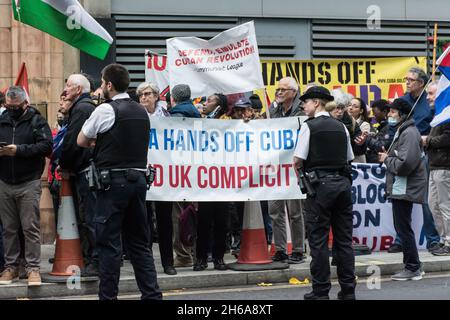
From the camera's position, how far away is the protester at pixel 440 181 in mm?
12227

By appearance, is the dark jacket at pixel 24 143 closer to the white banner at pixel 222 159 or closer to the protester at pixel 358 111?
the white banner at pixel 222 159

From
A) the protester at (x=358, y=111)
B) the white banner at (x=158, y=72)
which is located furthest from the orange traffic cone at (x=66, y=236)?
the protester at (x=358, y=111)

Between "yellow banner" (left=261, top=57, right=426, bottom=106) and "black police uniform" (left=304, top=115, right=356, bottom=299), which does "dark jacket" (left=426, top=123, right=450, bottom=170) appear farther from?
"black police uniform" (left=304, top=115, right=356, bottom=299)

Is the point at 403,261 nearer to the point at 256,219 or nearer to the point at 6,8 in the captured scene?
the point at 256,219

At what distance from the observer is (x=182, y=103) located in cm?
1136

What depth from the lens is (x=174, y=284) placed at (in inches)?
419

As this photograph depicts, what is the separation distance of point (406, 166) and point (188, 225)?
8.50 ft

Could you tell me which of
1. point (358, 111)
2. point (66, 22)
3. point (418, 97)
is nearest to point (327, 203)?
point (66, 22)

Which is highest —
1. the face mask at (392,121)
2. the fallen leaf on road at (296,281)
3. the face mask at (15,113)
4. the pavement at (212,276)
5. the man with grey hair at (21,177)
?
the face mask at (15,113)

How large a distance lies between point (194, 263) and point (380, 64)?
17.5ft

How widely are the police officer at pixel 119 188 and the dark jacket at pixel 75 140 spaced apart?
4.34 feet

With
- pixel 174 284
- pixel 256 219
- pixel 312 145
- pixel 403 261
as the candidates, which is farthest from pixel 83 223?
pixel 403 261

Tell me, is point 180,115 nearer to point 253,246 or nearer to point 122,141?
point 253,246

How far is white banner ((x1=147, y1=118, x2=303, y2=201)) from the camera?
36.8 ft
